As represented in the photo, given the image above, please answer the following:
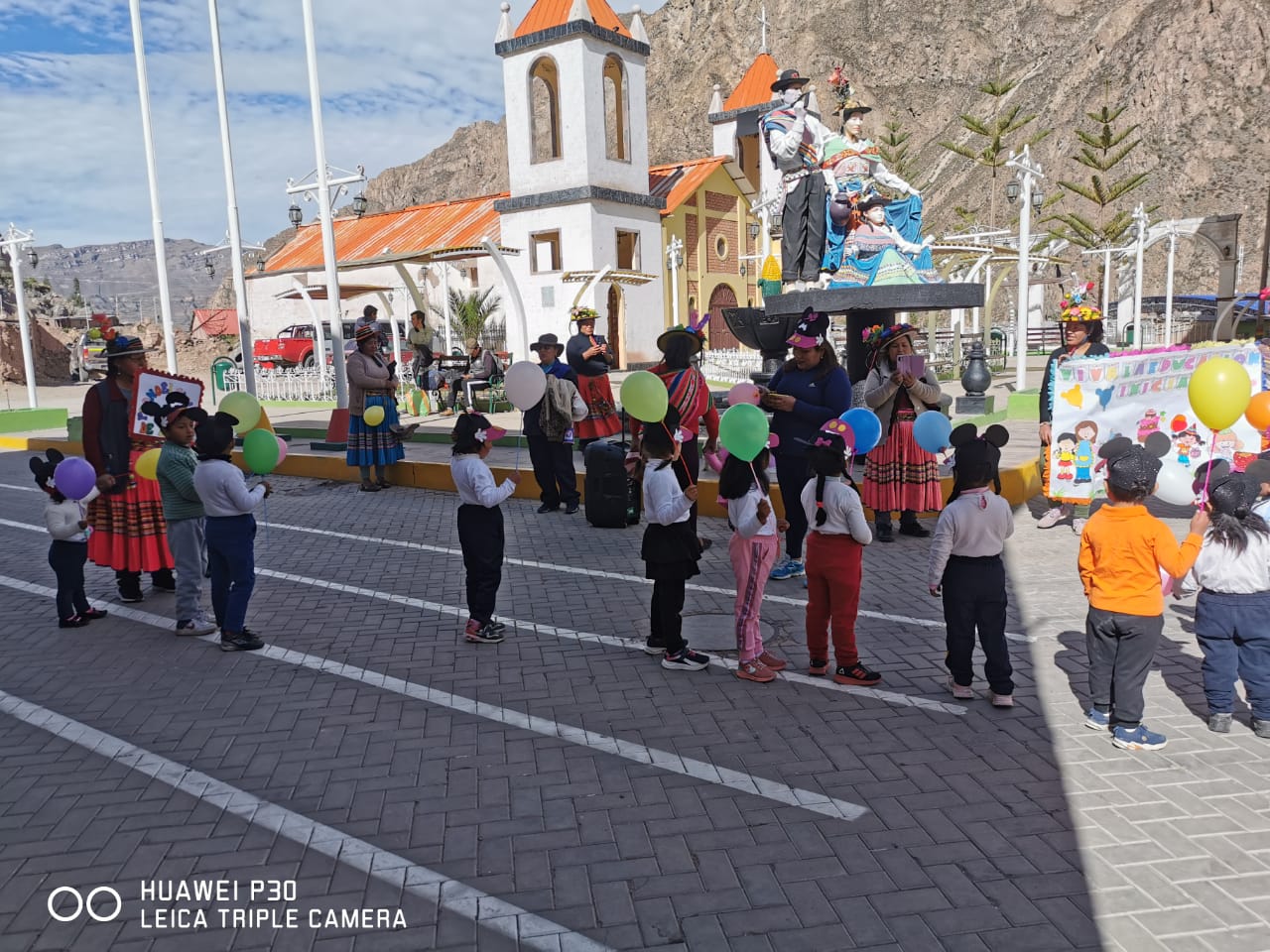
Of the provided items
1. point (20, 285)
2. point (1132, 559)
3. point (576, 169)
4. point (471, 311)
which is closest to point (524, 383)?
point (1132, 559)

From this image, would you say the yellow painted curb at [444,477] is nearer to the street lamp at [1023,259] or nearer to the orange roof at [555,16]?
the street lamp at [1023,259]

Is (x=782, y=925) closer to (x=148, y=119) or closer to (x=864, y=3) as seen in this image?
(x=148, y=119)

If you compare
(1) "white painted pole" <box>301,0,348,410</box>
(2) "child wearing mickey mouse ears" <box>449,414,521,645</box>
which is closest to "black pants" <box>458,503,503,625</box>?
(2) "child wearing mickey mouse ears" <box>449,414,521,645</box>

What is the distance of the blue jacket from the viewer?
21.2 feet

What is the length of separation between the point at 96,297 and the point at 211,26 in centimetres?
17783

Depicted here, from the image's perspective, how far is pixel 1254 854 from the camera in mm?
3311

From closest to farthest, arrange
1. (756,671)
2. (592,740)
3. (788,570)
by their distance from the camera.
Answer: (592,740)
(756,671)
(788,570)

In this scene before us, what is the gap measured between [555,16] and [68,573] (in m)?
27.5

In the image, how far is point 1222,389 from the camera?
4.96 m

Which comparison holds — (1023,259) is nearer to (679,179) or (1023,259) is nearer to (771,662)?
(771,662)

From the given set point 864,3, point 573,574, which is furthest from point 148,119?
point 864,3

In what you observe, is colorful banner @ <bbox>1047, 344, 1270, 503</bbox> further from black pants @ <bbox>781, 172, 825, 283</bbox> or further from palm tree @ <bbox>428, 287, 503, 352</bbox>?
palm tree @ <bbox>428, 287, 503, 352</bbox>

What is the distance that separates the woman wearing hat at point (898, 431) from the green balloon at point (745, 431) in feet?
9.36

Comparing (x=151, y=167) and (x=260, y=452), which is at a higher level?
(x=151, y=167)
